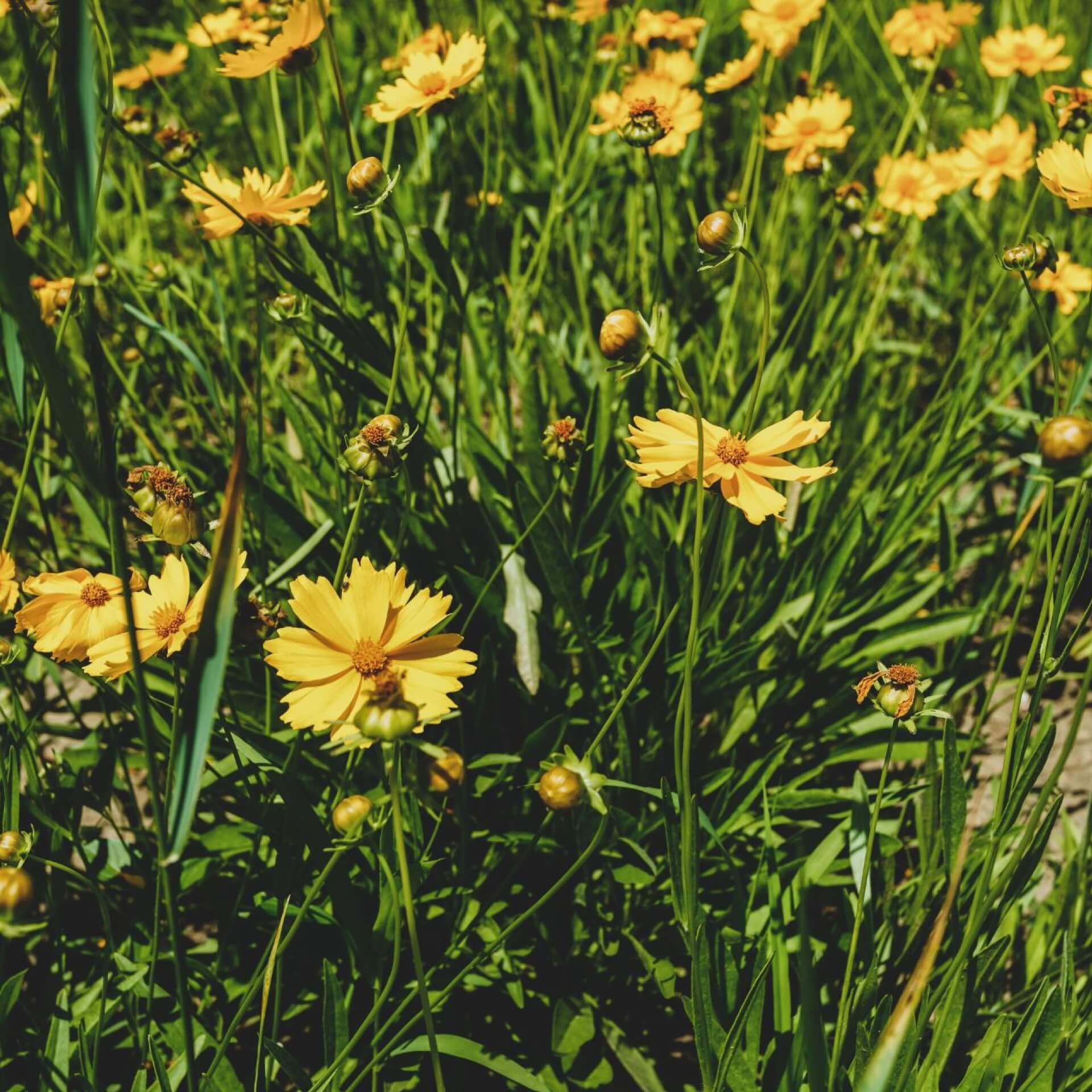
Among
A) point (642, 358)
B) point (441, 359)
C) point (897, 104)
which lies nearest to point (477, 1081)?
point (642, 358)

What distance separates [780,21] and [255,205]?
2.92ft

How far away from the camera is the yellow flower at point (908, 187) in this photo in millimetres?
1535

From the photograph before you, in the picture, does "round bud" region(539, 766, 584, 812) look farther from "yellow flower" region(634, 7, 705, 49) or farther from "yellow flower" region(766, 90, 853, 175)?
"yellow flower" region(634, 7, 705, 49)

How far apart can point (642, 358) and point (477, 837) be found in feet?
1.87

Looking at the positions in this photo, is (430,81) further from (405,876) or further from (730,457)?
(405,876)

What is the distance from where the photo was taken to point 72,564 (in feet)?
4.99

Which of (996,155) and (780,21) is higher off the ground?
(780,21)

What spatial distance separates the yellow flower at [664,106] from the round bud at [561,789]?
94 centimetres

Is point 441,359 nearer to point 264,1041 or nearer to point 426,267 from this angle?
point 426,267

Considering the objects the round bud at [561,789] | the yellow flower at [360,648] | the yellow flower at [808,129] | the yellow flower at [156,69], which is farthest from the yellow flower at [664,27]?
the round bud at [561,789]

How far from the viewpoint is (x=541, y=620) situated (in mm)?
1229

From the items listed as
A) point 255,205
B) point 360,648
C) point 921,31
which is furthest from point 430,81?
point 921,31

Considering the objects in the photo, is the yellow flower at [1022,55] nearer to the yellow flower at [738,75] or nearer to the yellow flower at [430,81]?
the yellow flower at [738,75]

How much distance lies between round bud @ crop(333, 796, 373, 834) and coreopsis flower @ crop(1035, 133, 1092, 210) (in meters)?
0.71
